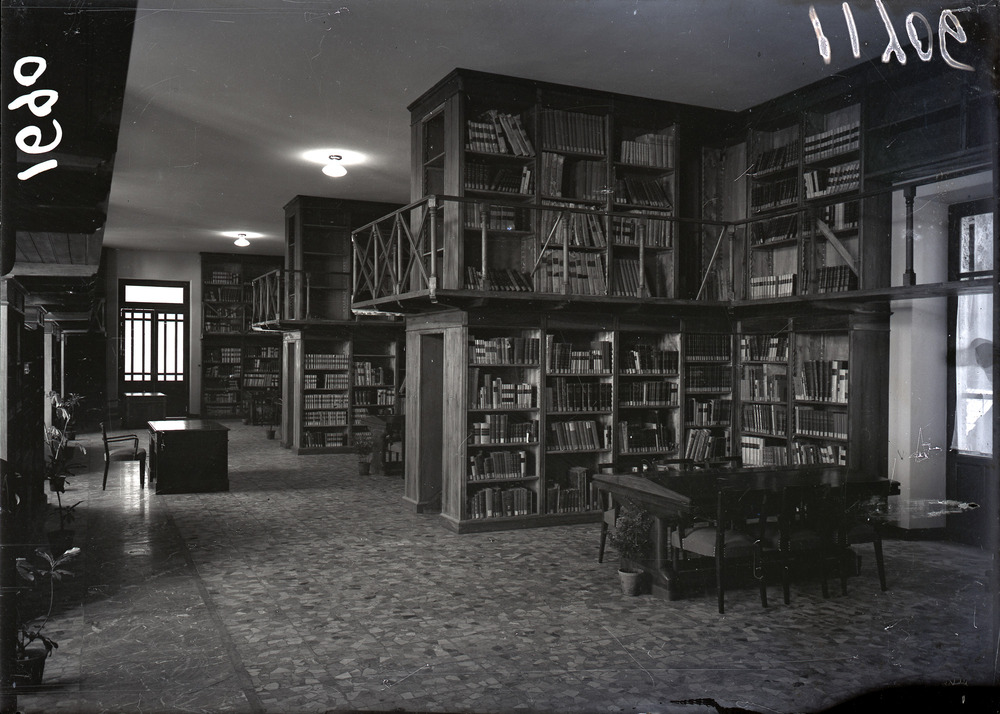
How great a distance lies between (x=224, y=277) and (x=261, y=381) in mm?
2630

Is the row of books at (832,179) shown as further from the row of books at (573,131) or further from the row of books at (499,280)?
the row of books at (499,280)

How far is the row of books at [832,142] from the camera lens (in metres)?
6.63

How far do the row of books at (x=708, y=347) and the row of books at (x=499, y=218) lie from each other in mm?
2145

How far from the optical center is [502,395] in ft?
22.6

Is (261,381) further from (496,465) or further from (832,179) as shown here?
(832,179)

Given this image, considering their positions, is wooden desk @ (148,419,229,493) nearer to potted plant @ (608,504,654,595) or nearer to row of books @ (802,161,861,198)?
potted plant @ (608,504,654,595)

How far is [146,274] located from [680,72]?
14.2 meters

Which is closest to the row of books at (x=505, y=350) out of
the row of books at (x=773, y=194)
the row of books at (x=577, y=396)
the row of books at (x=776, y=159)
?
the row of books at (x=577, y=396)

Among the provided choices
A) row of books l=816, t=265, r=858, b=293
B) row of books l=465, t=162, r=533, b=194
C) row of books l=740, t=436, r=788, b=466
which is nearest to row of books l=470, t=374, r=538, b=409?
row of books l=465, t=162, r=533, b=194

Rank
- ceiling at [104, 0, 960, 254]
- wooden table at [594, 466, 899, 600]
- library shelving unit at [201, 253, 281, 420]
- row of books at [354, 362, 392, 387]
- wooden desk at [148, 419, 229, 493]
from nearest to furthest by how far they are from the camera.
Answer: wooden table at [594, 466, 899, 600], ceiling at [104, 0, 960, 254], wooden desk at [148, 419, 229, 493], row of books at [354, 362, 392, 387], library shelving unit at [201, 253, 281, 420]

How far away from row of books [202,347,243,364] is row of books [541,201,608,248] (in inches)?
482

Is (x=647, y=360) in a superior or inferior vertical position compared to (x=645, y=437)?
superior

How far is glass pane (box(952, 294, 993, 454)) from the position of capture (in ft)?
19.0

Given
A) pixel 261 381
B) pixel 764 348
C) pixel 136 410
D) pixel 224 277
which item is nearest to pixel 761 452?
pixel 764 348
